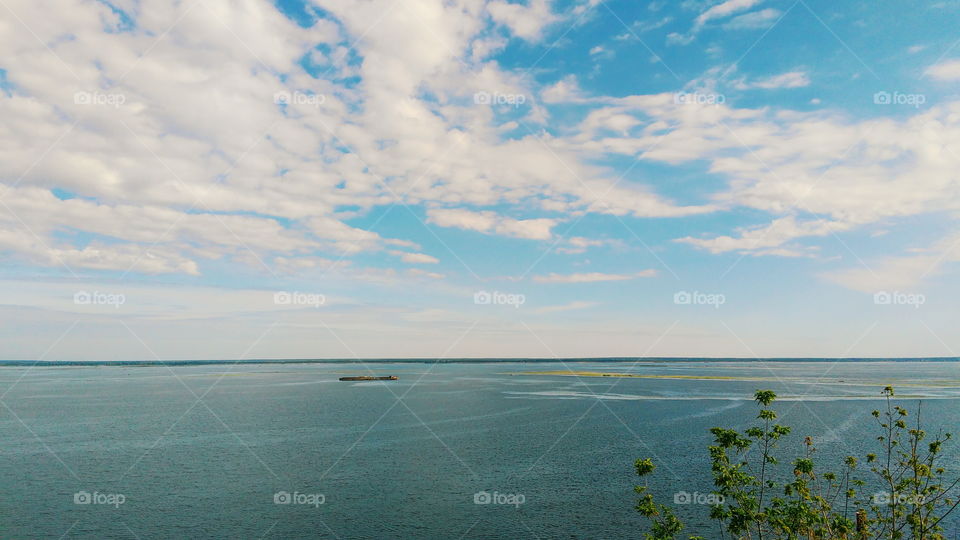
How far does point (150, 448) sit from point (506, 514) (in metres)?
42.8

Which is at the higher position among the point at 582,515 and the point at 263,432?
the point at 263,432

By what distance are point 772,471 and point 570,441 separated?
74.2ft

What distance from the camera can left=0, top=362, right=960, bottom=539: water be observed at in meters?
34.9

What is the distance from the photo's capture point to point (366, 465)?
166 ft

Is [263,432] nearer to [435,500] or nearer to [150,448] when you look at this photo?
[150,448]

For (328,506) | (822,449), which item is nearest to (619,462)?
(822,449)

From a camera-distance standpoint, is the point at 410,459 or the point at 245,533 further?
the point at 410,459

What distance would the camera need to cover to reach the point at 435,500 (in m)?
39.8

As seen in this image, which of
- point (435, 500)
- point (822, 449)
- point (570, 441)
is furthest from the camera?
point (570, 441)

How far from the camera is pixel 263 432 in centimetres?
7112

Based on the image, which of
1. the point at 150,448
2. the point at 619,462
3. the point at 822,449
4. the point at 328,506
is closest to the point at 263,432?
the point at 150,448

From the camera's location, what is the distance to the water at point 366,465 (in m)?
34.9

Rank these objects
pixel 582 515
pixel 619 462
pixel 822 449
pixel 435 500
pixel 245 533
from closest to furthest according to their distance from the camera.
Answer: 1. pixel 245 533
2. pixel 582 515
3. pixel 435 500
4. pixel 619 462
5. pixel 822 449

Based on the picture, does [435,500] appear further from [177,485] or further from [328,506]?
[177,485]
